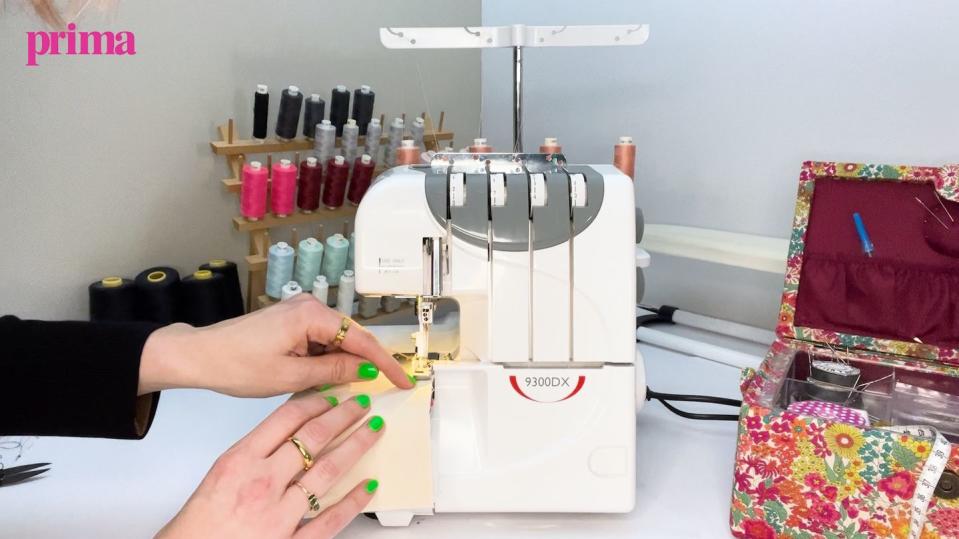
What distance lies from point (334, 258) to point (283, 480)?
768 millimetres

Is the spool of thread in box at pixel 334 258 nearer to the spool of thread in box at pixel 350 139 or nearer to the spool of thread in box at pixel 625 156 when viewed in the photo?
the spool of thread in box at pixel 350 139

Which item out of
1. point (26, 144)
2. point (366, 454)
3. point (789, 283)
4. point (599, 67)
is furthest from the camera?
point (599, 67)

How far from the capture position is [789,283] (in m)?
1.12

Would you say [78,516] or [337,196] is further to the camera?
[337,196]

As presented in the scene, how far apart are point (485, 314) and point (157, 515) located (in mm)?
481

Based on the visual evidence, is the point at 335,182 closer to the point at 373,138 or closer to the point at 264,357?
the point at 373,138

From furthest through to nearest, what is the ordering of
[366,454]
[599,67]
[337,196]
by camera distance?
[599,67] → [337,196] → [366,454]

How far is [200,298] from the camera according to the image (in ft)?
4.55

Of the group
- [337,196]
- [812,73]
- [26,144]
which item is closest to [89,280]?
[26,144]

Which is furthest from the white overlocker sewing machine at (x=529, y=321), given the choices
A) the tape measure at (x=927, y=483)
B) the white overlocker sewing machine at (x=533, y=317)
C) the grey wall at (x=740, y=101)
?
the grey wall at (x=740, y=101)

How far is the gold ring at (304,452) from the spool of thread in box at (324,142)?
84 centimetres

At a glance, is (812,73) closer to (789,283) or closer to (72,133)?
(789,283)

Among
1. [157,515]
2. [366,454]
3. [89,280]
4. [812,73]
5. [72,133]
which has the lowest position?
[157,515]

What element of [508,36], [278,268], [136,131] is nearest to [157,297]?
[278,268]
